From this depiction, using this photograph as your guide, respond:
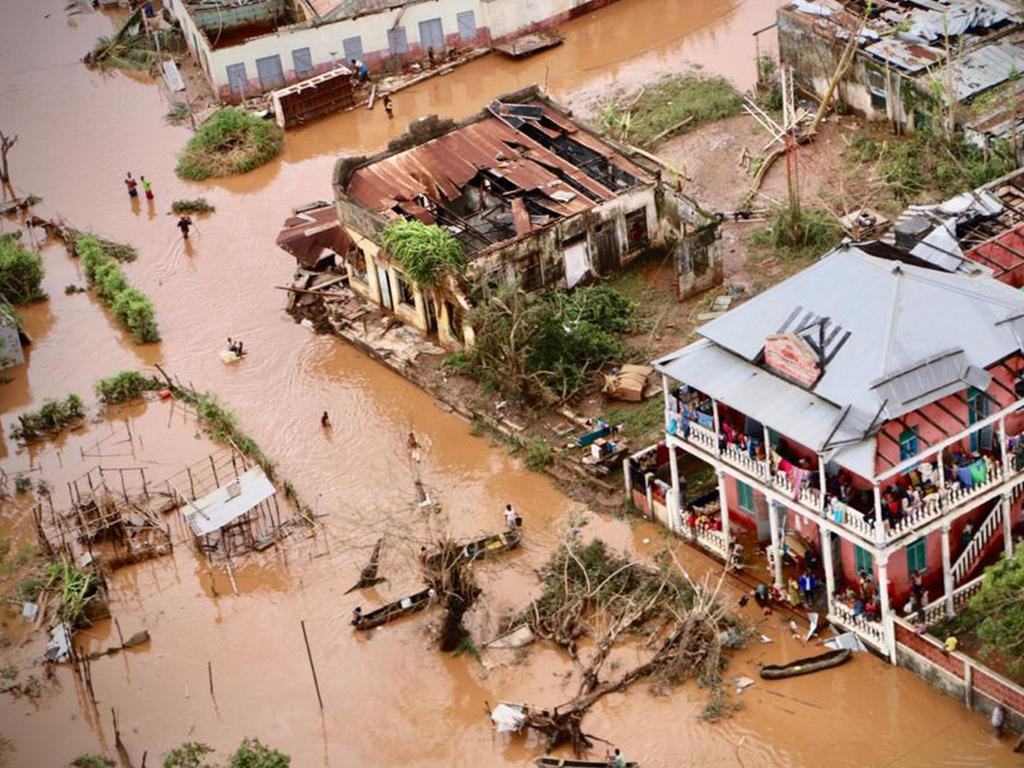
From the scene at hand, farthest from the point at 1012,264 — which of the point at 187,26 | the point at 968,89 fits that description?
the point at 187,26

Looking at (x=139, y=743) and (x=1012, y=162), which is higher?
(x=1012, y=162)

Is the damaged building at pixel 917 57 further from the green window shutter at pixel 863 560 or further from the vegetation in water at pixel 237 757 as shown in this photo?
the vegetation in water at pixel 237 757

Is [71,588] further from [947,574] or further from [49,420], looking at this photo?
[947,574]

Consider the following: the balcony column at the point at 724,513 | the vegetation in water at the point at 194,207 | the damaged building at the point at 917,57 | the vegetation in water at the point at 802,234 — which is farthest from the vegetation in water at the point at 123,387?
the damaged building at the point at 917,57

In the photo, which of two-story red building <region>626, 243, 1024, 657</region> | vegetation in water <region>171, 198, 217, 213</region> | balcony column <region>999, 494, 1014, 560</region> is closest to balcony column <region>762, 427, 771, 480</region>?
two-story red building <region>626, 243, 1024, 657</region>

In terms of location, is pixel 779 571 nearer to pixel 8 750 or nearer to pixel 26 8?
pixel 8 750

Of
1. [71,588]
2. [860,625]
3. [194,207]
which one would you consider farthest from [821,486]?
[194,207]

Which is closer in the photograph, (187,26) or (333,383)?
(333,383)
